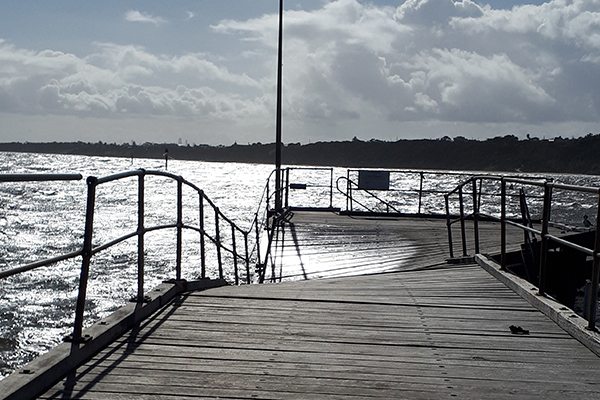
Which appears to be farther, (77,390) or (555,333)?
(555,333)

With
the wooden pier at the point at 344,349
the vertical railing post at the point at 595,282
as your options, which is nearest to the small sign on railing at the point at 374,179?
the wooden pier at the point at 344,349

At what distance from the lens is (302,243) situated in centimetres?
1274

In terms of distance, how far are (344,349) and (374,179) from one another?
1465 centimetres

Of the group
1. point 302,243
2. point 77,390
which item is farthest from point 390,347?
point 302,243

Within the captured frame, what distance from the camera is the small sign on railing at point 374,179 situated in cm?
1836

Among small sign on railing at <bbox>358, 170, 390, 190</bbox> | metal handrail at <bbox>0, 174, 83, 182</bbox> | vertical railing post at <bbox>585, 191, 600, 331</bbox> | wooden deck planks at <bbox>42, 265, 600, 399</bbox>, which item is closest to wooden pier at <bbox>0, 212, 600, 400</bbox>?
wooden deck planks at <bbox>42, 265, 600, 399</bbox>

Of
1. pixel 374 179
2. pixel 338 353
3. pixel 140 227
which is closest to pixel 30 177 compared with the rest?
pixel 140 227

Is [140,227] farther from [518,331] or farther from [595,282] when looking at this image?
[595,282]

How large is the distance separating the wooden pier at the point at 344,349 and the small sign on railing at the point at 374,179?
37.9ft

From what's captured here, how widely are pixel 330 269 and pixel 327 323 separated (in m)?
5.39

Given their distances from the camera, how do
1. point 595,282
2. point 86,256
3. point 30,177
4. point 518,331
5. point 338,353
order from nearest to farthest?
1. point 30,177
2. point 86,256
3. point 338,353
4. point 595,282
5. point 518,331

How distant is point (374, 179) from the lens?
18.5m

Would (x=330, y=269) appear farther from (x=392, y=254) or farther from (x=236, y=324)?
(x=236, y=324)

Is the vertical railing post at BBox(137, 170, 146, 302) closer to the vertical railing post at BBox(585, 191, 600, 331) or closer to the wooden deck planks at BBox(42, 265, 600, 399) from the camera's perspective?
the wooden deck planks at BBox(42, 265, 600, 399)
